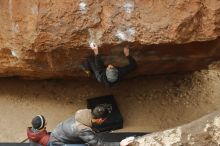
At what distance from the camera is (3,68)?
7617mm

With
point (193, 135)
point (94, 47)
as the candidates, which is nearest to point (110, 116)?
point (94, 47)

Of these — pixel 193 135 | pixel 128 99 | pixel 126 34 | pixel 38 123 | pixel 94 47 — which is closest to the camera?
pixel 193 135

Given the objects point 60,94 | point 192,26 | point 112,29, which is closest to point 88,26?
point 112,29

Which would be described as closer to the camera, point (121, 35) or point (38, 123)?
point (38, 123)

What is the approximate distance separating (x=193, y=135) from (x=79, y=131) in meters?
1.24

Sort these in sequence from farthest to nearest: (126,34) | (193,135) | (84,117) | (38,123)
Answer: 1. (126,34)
2. (38,123)
3. (84,117)
4. (193,135)

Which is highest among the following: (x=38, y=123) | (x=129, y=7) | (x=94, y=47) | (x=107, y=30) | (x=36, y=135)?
(x=129, y=7)

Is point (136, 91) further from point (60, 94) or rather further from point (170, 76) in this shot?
point (60, 94)

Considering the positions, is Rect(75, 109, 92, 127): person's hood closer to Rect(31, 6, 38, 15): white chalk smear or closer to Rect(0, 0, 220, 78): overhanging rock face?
Rect(0, 0, 220, 78): overhanging rock face

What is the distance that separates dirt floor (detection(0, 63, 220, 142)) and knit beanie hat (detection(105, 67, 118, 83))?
1.06 metres

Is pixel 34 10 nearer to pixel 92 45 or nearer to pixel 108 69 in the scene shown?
pixel 92 45

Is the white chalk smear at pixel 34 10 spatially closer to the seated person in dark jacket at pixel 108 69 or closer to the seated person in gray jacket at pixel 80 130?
the seated person in dark jacket at pixel 108 69

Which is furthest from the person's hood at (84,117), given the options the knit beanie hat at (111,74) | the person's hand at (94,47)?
the person's hand at (94,47)

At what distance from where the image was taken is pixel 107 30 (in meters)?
6.59
